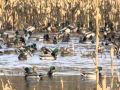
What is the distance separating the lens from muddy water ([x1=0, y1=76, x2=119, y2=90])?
41.6 ft

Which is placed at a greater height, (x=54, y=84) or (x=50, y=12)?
(x=50, y=12)

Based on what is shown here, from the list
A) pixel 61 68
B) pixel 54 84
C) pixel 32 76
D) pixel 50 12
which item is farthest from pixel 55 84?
pixel 50 12

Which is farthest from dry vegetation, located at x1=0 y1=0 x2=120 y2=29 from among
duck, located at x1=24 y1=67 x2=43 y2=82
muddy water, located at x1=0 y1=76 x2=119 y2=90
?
muddy water, located at x1=0 y1=76 x2=119 y2=90

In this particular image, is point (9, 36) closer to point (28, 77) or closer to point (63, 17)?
point (63, 17)

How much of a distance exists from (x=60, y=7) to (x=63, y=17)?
1.83ft

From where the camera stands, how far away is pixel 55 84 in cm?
1312

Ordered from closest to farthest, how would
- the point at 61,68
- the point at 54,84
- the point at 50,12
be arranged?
the point at 54,84, the point at 61,68, the point at 50,12

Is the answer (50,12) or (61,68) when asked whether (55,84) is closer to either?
(61,68)

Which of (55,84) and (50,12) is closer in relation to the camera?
(55,84)

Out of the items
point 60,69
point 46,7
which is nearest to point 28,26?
point 46,7

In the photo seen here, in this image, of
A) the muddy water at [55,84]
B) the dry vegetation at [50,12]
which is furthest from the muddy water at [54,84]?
the dry vegetation at [50,12]

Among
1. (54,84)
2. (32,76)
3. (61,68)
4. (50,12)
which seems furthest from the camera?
(50,12)

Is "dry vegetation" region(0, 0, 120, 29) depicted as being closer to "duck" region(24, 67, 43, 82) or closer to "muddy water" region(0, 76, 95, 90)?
"duck" region(24, 67, 43, 82)

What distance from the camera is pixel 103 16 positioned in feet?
84.8
